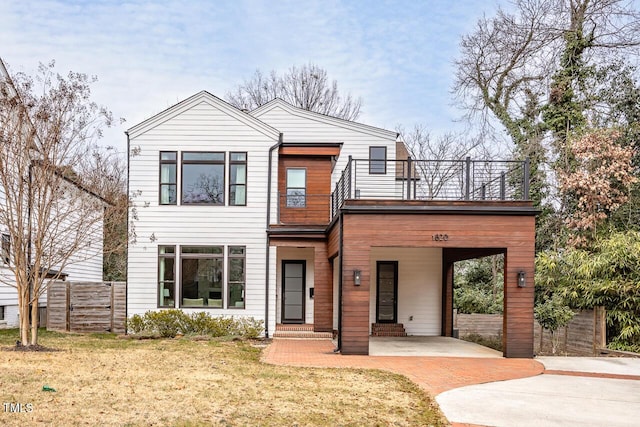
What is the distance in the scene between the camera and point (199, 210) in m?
15.6

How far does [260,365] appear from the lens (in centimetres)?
1013

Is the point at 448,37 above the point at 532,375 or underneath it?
above

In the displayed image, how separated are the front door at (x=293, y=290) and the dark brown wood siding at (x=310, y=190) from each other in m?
1.48

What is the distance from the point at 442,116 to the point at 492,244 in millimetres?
A: 19394

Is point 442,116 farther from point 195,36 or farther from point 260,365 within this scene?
point 260,365

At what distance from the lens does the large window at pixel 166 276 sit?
15.4 metres

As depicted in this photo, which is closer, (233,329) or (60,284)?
(233,329)

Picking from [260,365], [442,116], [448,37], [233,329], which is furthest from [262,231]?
[442,116]

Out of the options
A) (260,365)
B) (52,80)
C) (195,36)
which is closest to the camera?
(260,365)

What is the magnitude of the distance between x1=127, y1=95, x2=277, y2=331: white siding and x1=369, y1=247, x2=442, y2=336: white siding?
11.9 feet

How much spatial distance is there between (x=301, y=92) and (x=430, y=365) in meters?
24.3

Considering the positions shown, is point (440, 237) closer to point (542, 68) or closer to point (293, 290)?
point (293, 290)

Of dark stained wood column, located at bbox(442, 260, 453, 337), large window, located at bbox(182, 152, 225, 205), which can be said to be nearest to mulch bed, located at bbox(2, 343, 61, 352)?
large window, located at bbox(182, 152, 225, 205)

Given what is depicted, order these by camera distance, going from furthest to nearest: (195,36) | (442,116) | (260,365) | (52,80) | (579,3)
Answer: (442,116), (195,36), (579,3), (52,80), (260,365)
